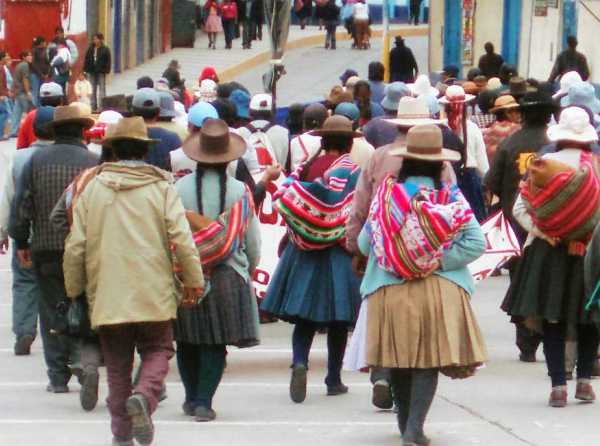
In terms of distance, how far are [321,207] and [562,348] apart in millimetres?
1607

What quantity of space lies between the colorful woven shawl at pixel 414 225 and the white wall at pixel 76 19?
32.5 metres

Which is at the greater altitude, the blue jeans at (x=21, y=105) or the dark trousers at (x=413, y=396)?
the dark trousers at (x=413, y=396)

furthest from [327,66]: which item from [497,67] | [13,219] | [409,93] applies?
[13,219]

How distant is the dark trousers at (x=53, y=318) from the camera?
11.3m

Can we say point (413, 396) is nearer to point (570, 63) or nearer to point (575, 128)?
point (575, 128)

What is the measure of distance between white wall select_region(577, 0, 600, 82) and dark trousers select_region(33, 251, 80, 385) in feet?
71.4

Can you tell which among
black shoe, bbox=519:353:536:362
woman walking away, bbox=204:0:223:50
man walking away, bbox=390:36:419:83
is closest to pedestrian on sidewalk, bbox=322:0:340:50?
woman walking away, bbox=204:0:223:50

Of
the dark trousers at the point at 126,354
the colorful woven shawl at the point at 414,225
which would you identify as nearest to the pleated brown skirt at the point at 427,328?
the colorful woven shawl at the point at 414,225

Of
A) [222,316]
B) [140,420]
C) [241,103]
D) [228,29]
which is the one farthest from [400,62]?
[140,420]

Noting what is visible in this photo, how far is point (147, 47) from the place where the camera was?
4831 centimetres

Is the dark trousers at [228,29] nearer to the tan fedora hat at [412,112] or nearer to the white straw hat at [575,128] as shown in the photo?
the tan fedora hat at [412,112]

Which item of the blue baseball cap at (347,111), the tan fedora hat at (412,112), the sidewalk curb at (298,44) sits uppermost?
the tan fedora hat at (412,112)

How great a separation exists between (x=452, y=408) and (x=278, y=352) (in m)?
2.60

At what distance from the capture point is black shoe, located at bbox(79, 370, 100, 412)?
10.8m
